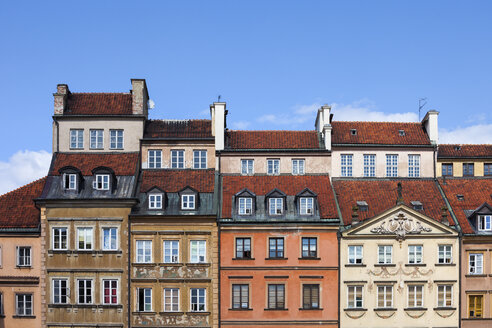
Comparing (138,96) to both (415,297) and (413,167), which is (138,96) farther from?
(415,297)

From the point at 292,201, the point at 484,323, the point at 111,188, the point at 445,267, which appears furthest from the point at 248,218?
the point at 484,323

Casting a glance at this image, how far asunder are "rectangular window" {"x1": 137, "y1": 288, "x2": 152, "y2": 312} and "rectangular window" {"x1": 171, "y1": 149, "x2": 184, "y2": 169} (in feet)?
35.5

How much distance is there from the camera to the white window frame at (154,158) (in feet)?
172

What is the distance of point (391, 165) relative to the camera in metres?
53.6

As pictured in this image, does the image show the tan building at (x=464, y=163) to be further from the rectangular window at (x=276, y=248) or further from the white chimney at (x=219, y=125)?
the white chimney at (x=219, y=125)

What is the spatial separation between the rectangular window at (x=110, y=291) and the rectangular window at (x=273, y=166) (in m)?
15.7

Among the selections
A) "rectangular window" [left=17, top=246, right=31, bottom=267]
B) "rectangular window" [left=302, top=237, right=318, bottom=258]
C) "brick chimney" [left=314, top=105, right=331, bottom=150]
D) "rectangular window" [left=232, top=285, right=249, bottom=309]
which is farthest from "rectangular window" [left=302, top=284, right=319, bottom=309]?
"rectangular window" [left=17, top=246, right=31, bottom=267]

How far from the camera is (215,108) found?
2080 inches

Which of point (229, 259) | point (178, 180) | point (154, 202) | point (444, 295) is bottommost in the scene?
point (444, 295)

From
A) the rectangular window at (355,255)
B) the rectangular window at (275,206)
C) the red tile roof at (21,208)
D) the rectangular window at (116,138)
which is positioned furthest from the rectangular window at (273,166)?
the red tile roof at (21,208)

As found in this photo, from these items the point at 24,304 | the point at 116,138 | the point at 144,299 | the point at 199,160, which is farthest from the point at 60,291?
the point at 199,160

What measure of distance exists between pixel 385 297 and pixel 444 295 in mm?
4636

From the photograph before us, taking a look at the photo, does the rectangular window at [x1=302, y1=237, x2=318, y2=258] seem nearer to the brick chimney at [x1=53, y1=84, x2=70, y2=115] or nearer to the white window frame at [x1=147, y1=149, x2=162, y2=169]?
the white window frame at [x1=147, y1=149, x2=162, y2=169]

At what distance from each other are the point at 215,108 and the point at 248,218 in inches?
405
